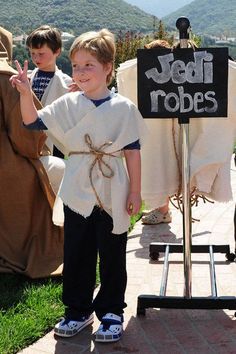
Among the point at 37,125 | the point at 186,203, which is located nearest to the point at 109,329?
the point at 186,203

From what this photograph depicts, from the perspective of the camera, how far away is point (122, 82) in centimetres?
409

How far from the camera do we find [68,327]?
11.1 ft

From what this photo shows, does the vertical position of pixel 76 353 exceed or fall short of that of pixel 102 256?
it falls short

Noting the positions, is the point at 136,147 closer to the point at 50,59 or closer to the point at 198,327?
the point at 198,327

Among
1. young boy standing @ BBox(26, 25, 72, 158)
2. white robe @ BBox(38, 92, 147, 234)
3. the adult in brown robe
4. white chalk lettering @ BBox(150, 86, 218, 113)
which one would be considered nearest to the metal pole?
white chalk lettering @ BBox(150, 86, 218, 113)

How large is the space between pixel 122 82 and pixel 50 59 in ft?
3.54

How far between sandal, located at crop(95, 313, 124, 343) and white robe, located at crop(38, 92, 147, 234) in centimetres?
51

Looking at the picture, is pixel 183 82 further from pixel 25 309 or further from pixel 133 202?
pixel 25 309

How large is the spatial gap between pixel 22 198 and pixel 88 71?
1.27 meters

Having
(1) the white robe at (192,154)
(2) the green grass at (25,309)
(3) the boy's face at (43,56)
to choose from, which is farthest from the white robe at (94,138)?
(3) the boy's face at (43,56)

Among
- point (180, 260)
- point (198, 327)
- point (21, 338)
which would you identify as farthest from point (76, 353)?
point (180, 260)

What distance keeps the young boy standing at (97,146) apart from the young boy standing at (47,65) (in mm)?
1487

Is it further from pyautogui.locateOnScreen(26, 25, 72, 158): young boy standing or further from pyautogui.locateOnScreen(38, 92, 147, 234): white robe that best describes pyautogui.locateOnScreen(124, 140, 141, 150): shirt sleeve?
pyautogui.locateOnScreen(26, 25, 72, 158): young boy standing

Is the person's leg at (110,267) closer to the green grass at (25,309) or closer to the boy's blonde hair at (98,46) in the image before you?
the green grass at (25,309)
